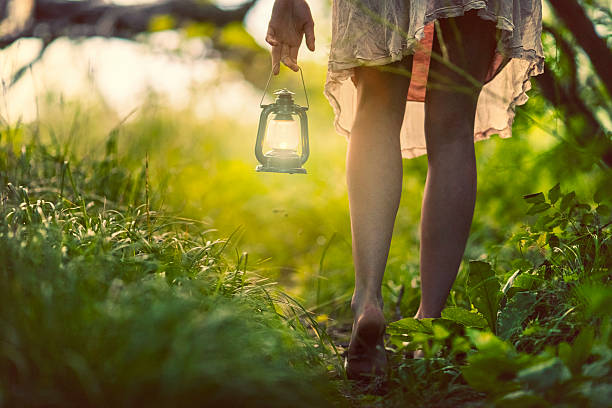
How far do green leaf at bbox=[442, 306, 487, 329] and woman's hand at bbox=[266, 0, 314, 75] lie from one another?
31.5 inches

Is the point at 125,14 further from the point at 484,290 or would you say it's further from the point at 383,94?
the point at 484,290

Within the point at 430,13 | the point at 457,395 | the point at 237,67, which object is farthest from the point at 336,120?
the point at 237,67

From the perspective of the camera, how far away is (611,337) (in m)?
1.14

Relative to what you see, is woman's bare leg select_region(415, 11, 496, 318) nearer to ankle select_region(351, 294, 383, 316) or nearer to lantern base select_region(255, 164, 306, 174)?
ankle select_region(351, 294, 383, 316)

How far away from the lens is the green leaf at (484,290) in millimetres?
1519

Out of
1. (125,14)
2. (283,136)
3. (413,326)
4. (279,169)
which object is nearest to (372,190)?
Answer: (413,326)

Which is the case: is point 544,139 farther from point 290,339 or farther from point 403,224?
point 290,339

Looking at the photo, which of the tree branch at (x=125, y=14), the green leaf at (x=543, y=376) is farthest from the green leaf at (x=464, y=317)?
the tree branch at (x=125, y=14)

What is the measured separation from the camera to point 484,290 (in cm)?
152

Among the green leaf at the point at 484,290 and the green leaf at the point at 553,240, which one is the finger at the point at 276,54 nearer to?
the green leaf at the point at 484,290

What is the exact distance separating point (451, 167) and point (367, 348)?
21.1 inches

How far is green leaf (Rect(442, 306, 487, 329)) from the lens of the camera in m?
1.44

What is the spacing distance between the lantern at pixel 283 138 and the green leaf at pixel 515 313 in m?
0.77

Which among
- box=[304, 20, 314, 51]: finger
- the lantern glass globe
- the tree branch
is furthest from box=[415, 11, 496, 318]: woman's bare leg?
the tree branch
